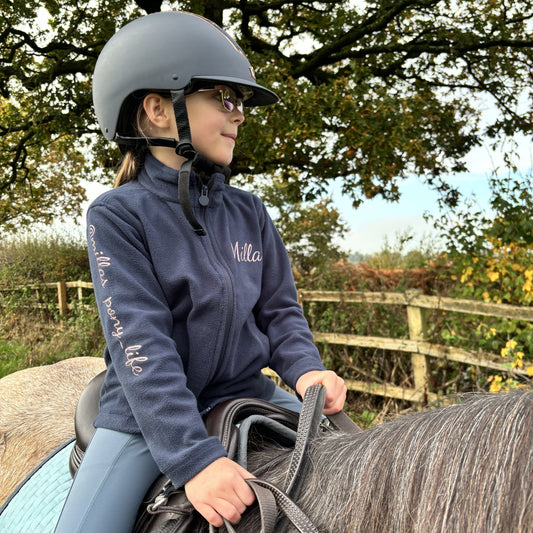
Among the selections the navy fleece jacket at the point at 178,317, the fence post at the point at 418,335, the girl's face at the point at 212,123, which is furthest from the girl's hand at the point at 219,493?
the fence post at the point at 418,335

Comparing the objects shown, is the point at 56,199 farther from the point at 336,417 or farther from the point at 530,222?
the point at 336,417

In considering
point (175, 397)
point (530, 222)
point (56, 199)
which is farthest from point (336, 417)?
point (56, 199)

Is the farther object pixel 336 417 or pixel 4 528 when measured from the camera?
pixel 4 528

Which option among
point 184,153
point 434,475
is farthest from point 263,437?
point 184,153

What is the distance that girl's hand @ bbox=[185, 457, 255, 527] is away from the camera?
50.0 inches

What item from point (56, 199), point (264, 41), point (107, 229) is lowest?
point (107, 229)

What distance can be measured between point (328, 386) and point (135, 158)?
3.26 feet

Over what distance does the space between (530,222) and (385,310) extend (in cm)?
253

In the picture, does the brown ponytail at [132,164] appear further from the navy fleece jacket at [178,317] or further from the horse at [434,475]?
the horse at [434,475]

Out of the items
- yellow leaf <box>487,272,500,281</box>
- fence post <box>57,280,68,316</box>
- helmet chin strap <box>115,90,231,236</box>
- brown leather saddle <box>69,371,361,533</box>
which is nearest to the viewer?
brown leather saddle <box>69,371,361,533</box>

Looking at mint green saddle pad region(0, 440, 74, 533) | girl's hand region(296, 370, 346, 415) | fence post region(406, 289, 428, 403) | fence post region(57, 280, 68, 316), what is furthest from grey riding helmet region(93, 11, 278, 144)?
fence post region(57, 280, 68, 316)

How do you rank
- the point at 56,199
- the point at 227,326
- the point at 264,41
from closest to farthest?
1. the point at 227,326
2. the point at 264,41
3. the point at 56,199

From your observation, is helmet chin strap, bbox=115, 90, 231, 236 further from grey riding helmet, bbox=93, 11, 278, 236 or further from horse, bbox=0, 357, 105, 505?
horse, bbox=0, 357, 105, 505

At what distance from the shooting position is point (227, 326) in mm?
1629
